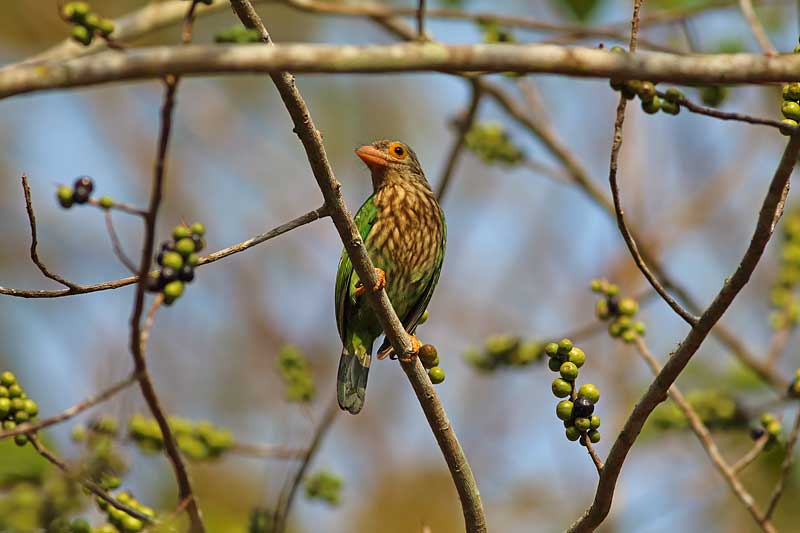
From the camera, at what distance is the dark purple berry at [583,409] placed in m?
2.46

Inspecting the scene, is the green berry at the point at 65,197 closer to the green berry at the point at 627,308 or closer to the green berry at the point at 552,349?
the green berry at the point at 552,349

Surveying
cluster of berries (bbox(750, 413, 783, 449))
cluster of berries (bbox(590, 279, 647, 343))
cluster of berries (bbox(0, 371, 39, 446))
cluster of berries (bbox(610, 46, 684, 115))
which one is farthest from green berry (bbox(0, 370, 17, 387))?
cluster of berries (bbox(750, 413, 783, 449))

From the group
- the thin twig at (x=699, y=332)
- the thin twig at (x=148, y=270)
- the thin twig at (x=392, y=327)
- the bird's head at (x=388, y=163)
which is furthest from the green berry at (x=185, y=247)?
the bird's head at (x=388, y=163)

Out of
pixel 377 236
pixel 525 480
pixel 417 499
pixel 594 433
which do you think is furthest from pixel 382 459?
pixel 594 433

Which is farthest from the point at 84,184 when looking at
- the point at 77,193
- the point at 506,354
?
the point at 506,354

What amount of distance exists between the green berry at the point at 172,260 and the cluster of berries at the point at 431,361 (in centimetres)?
108

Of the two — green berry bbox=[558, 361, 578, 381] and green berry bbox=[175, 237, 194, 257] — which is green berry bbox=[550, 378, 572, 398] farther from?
green berry bbox=[175, 237, 194, 257]

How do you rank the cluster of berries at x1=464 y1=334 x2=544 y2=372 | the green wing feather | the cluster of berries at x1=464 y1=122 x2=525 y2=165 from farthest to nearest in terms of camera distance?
the cluster of berries at x1=464 y1=122 x2=525 y2=165 → the cluster of berries at x1=464 y1=334 x2=544 y2=372 → the green wing feather

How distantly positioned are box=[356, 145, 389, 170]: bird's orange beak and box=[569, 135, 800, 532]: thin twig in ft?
8.11

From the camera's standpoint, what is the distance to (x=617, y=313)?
349cm

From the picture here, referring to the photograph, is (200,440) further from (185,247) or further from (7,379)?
(185,247)

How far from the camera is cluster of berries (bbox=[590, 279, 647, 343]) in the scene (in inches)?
136

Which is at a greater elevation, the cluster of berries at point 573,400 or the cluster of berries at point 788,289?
the cluster of berries at point 788,289

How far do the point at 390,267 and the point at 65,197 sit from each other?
2.21 meters
